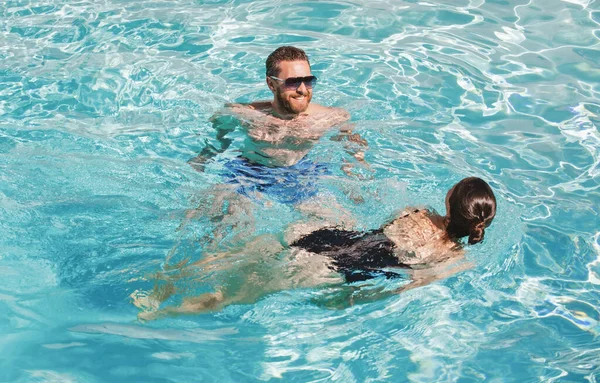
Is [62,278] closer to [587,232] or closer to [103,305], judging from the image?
[103,305]

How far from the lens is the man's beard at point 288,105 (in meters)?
5.56

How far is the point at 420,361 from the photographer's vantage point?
4.31 meters

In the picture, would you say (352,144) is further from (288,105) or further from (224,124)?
(224,124)

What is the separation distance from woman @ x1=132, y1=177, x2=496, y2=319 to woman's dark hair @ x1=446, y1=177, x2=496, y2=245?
0.22ft

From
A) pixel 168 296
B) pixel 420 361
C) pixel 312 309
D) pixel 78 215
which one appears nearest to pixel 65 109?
pixel 78 215

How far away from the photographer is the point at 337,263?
4.46 m

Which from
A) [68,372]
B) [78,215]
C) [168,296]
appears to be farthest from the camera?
[78,215]

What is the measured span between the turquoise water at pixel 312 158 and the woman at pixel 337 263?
103 millimetres

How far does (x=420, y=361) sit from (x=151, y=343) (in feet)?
5.24

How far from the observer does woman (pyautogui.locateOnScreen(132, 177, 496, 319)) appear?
4395 millimetres

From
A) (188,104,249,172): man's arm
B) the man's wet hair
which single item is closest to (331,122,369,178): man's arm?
the man's wet hair

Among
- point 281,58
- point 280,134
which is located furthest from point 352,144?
point 281,58

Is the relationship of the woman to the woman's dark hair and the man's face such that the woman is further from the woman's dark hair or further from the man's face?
the man's face

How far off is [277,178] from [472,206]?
177 centimetres
